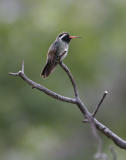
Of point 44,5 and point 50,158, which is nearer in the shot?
point 50,158

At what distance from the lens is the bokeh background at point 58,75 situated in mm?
10539

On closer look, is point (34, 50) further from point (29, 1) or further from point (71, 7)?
point (29, 1)

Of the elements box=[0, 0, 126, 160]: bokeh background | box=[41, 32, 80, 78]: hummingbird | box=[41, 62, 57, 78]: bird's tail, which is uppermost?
→ box=[41, 32, 80, 78]: hummingbird

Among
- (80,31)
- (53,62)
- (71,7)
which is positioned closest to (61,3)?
(71,7)

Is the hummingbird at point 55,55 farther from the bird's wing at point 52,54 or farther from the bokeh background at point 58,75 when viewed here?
the bokeh background at point 58,75

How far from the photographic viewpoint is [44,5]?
1291cm

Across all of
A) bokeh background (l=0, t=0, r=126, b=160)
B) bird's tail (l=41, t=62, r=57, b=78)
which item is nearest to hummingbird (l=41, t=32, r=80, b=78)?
bird's tail (l=41, t=62, r=57, b=78)

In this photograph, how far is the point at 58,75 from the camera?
10.8 meters

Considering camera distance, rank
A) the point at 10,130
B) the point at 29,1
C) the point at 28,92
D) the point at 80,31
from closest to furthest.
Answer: the point at 28,92
the point at 10,130
the point at 80,31
the point at 29,1

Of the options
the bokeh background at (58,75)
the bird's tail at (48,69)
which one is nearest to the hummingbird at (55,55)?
the bird's tail at (48,69)

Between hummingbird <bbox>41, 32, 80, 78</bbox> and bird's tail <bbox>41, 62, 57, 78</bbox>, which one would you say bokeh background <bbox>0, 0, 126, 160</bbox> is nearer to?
hummingbird <bbox>41, 32, 80, 78</bbox>

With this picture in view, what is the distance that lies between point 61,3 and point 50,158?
11.8ft

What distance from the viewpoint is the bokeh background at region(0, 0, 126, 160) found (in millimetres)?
10539

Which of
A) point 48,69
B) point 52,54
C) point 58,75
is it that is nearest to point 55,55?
point 52,54
